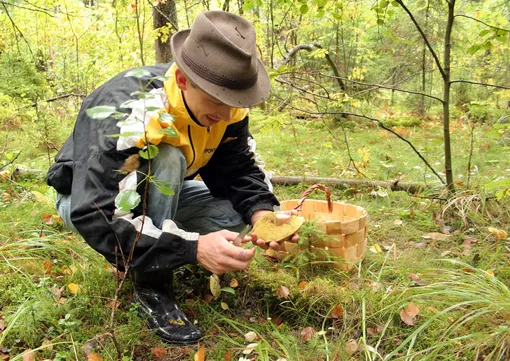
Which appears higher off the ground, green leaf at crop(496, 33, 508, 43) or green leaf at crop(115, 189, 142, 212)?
green leaf at crop(496, 33, 508, 43)

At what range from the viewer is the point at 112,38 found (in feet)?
28.6

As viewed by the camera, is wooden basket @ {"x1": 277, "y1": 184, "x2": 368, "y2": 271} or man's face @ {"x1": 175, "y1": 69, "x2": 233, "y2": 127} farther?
wooden basket @ {"x1": 277, "y1": 184, "x2": 368, "y2": 271}

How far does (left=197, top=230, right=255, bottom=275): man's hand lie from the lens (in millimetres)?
1494

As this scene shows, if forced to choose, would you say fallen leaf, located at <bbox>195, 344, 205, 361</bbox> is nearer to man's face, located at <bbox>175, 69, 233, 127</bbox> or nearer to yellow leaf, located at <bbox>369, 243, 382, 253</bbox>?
man's face, located at <bbox>175, 69, 233, 127</bbox>

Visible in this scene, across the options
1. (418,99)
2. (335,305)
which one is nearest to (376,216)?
(335,305)

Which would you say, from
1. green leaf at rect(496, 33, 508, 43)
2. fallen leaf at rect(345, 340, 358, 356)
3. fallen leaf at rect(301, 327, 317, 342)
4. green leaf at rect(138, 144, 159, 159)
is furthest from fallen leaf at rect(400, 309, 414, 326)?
green leaf at rect(496, 33, 508, 43)

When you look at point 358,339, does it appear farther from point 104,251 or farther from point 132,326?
point 104,251

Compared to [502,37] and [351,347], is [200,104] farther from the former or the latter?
[502,37]

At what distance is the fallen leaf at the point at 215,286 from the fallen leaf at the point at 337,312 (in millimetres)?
528

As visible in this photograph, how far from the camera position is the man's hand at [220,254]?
1.49m

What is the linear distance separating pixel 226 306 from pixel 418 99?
8.13 metres

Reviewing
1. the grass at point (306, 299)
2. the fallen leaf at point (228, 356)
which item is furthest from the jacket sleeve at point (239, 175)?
the fallen leaf at point (228, 356)

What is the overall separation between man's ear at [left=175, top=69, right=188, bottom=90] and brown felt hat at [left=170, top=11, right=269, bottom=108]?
0.27ft

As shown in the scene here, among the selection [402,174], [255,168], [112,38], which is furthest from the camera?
[112,38]
